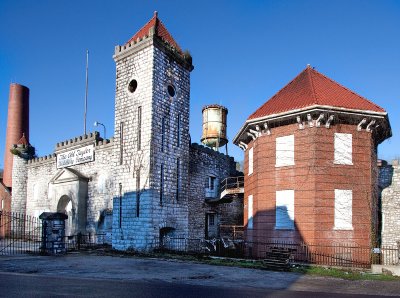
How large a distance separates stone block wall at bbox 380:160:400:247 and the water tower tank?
582 inches

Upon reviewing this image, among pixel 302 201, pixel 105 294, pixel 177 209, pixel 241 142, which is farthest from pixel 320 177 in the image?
pixel 105 294

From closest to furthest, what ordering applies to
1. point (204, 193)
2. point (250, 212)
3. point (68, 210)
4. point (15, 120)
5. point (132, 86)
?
point (250, 212)
point (132, 86)
point (204, 193)
point (68, 210)
point (15, 120)

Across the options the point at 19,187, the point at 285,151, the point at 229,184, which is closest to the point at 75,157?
the point at 19,187

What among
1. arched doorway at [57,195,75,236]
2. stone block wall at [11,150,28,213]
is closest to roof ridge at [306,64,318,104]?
arched doorway at [57,195,75,236]

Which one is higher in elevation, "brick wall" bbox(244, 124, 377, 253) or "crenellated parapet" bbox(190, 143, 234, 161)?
"crenellated parapet" bbox(190, 143, 234, 161)

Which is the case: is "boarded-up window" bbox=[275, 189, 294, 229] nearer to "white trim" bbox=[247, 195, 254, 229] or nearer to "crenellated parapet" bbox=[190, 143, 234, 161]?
"white trim" bbox=[247, 195, 254, 229]

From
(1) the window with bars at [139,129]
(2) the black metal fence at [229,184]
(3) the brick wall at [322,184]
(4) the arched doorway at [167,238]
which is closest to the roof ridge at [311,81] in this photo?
(3) the brick wall at [322,184]

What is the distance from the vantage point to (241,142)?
2462 centimetres

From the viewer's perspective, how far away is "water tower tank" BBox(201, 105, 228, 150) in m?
34.5

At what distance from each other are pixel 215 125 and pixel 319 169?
16.4m

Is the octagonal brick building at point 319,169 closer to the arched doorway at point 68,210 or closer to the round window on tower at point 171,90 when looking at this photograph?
the round window on tower at point 171,90

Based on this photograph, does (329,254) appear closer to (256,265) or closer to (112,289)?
(256,265)

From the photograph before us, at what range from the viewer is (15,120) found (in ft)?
133

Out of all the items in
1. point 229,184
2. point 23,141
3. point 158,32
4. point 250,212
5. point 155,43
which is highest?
point 158,32
